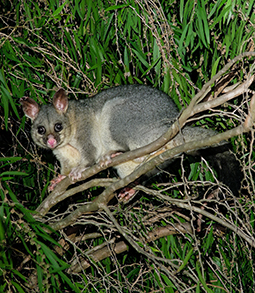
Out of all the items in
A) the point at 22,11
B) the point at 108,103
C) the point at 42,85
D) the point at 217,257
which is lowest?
the point at 217,257

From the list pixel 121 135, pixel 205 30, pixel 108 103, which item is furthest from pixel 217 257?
pixel 205 30

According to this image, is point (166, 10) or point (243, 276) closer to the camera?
point (243, 276)

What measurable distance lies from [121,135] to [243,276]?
5.45 ft

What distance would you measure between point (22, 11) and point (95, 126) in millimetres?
1369

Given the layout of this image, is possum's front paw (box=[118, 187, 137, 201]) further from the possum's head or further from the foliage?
the possum's head

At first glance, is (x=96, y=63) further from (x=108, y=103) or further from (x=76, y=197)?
(x=76, y=197)

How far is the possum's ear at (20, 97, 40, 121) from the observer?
4.13m

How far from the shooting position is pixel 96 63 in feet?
14.0

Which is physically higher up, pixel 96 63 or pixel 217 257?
pixel 96 63

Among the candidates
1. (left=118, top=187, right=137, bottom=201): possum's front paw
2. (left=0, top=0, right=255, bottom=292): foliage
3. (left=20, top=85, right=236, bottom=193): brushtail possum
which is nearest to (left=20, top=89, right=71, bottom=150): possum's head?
(left=20, top=85, right=236, bottom=193): brushtail possum

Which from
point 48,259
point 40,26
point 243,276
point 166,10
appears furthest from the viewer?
point 166,10

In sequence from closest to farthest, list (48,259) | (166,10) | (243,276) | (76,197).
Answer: (48,259)
(243,276)
(166,10)
(76,197)

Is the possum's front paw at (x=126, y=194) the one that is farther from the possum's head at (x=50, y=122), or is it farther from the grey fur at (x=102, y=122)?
the possum's head at (x=50, y=122)

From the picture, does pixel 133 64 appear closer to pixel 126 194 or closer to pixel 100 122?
pixel 100 122
